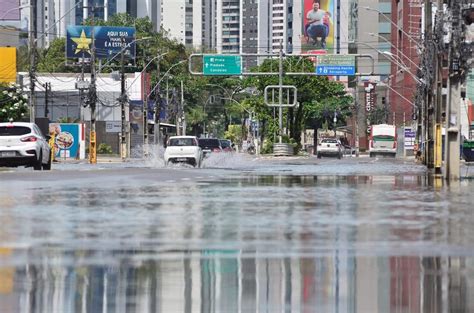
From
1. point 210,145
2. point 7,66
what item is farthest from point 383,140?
point 210,145

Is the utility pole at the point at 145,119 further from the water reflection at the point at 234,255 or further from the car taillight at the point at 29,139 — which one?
the water reflection at the point at 234,255

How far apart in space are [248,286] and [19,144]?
110ft

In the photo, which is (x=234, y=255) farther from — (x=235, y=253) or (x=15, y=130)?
(x=15, y=130)

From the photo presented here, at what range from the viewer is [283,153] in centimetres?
9800

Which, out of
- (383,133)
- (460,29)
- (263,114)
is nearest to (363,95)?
(263,114)

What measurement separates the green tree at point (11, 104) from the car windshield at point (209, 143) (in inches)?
929

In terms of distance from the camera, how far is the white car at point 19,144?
43.5m

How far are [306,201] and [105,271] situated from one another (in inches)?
494

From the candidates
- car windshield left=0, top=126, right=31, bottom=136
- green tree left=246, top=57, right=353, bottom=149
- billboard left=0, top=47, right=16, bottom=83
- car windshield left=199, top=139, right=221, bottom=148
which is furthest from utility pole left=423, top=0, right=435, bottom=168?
green tree left=246, top=57, right=353, bottom=149

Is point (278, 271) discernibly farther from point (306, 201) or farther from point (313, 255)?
point (306, 201)

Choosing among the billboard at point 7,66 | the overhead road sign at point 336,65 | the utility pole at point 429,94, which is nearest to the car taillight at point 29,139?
the utility pole at point 429,94

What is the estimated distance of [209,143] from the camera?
73312mm

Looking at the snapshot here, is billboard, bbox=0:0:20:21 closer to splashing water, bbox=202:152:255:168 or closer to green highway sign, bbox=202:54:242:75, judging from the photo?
green highway sign, bbox=202:54:242:75

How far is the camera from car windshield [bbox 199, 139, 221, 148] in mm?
72688
